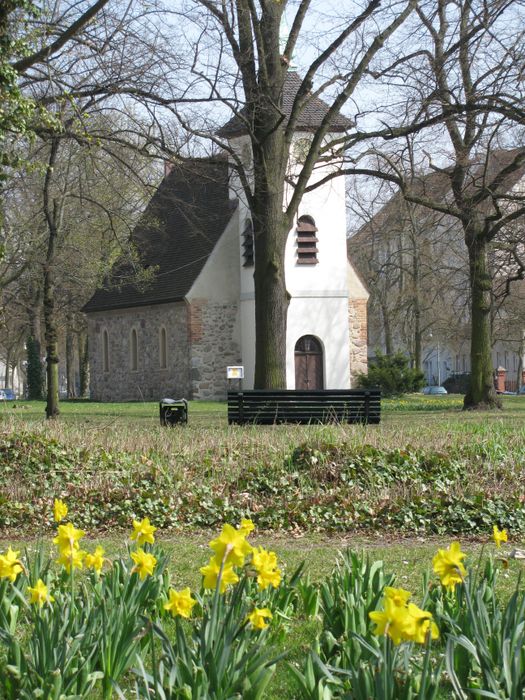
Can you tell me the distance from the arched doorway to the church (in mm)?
38

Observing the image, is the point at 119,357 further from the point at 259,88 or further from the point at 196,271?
the point at 259,88

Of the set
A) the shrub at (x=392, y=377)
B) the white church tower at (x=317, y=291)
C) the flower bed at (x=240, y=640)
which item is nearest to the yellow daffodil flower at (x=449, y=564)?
the flower bed at (x=240, y=640)

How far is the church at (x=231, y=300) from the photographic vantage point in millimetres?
41219

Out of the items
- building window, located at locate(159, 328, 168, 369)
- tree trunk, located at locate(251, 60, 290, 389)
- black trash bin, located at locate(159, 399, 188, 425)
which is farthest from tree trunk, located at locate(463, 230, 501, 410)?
building window, located at locate(159, 328, 168, 369)

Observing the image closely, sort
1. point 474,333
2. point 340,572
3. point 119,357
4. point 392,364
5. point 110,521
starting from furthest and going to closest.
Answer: point 119,357 < point 392,364 < point 474,333 < point 110,521 < point 340,572

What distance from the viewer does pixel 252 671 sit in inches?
172

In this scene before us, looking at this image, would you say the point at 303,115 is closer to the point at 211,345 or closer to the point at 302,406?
the point at 211,345

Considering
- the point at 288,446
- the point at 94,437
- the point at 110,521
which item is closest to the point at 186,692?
the point at 110,521

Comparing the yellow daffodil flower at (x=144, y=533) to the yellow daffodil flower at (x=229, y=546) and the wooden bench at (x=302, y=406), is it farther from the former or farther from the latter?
the wooden bench at (x=302, y=406)

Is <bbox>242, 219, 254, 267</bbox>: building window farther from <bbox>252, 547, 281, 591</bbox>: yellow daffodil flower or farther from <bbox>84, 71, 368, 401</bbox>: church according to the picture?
<bbox>252, 547, 281, 591</bbox>: yellow daffodil flower

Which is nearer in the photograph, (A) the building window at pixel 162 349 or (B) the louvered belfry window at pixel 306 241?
(B) the louvered belfry window at pixel 306 241

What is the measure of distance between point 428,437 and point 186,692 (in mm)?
10239

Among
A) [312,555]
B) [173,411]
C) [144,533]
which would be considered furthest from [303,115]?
[144,533]

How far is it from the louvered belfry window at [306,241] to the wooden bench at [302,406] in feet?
72.4
